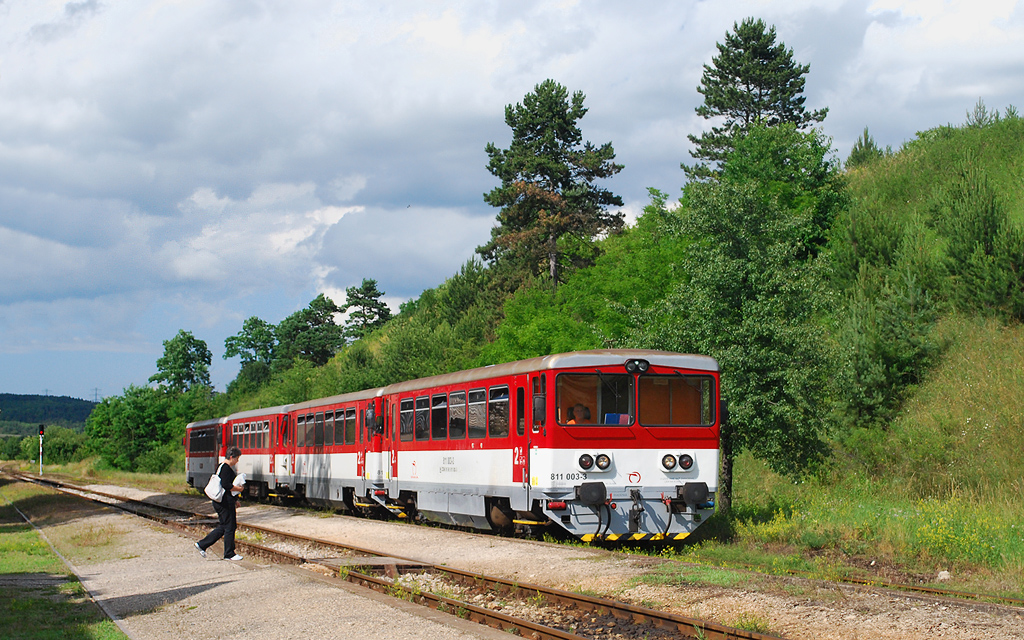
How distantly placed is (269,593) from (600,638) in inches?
178

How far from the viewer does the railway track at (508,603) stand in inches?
347

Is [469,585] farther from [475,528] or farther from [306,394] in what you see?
[306,394]

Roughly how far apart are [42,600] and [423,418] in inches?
360

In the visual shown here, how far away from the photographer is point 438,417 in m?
19.2

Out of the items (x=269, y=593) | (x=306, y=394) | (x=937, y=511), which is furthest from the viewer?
(x=306, y=394)

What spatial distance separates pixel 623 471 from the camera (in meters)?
14.9

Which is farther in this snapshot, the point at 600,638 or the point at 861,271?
the point at 861,271

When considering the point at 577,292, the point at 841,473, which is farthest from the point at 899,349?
the point at 577,292

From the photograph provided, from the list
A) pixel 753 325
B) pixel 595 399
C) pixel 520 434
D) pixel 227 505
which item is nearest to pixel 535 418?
pixel 520 434

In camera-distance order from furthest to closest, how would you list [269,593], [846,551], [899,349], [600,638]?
[899,349] → [846,551] → [269,593] → [600,638]

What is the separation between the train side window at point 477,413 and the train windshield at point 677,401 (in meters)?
3.16

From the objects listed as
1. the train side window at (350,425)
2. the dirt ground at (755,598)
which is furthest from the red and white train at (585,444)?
the train side window at (350,425)

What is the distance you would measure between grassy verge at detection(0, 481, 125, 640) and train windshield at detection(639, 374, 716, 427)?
27.5 feet

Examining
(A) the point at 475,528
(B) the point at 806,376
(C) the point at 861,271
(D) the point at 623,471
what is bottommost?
(A) the point at 475,528
